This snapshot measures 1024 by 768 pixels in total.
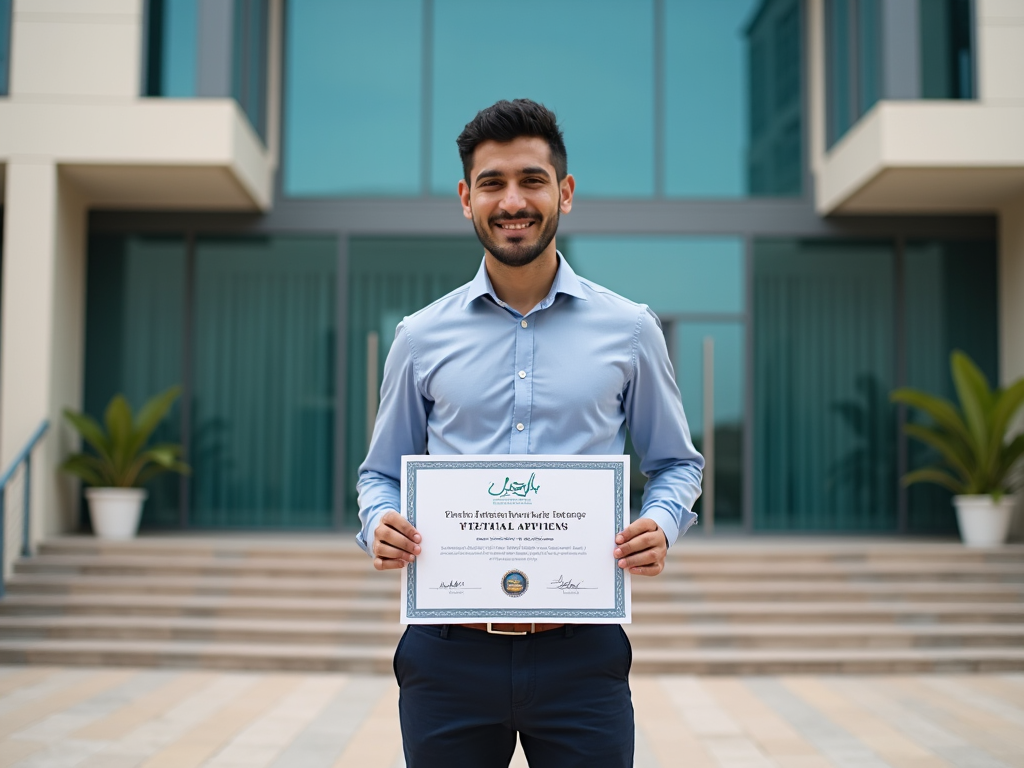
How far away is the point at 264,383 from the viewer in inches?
368

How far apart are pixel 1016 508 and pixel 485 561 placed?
824 cm

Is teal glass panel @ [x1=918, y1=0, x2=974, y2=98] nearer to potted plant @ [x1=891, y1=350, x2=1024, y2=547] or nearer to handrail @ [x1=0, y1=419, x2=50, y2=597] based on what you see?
potted plant @ [x1=891, y1=350, x2=1024, y2=547]

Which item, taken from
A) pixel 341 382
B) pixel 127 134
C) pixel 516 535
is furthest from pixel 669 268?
pixel 516 535

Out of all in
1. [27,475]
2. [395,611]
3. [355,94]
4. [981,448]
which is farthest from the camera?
[355,94]

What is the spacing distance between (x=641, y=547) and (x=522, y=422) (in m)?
0.32

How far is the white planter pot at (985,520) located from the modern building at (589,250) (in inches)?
43.1

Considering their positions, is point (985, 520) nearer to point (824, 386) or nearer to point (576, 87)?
point (824, 386)

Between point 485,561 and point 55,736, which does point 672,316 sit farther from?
point 485,561

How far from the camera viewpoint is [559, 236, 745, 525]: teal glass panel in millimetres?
9281

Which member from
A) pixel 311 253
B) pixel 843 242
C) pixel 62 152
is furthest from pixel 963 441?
pixel 62 152

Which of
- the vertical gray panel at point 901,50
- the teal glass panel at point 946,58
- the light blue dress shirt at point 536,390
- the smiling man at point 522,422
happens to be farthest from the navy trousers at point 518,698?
the teal glass panel at point 946,58

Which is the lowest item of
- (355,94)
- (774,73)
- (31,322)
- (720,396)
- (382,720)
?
(382,720)

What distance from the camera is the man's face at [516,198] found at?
72.9 inches

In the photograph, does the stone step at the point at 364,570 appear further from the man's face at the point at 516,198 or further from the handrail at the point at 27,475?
→ the man's face at the point at 516,198
